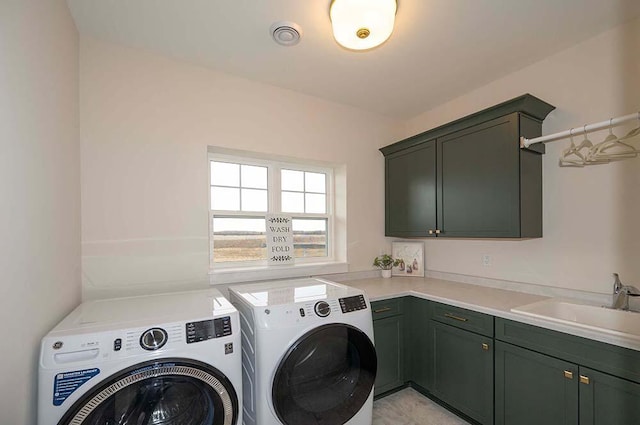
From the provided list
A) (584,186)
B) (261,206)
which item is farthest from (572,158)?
(261,206)

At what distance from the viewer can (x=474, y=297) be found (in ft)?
7.07

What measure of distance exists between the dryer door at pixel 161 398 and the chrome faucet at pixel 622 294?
2177 millimetres

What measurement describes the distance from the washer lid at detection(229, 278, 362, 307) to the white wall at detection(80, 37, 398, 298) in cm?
48

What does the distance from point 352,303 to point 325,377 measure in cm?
44

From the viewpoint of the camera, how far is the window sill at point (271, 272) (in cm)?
226

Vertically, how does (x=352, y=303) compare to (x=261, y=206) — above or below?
below

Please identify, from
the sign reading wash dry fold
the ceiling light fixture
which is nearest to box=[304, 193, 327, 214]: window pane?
the sign reading wash dry fold

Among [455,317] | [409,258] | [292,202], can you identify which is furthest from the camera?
[409,258]

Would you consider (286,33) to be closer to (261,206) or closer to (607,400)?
(261,206)

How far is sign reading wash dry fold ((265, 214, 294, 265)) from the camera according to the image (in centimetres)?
254

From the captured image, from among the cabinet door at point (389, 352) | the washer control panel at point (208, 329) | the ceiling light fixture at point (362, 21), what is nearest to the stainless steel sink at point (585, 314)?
the cabinet door at point (389, 352)

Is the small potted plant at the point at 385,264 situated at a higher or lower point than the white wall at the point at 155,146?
lower

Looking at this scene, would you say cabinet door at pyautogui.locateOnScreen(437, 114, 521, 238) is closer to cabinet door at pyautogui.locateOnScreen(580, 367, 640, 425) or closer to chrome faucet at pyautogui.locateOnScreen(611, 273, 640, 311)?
chrome faucet at pyautogui.locateOnScreen(611, 273, 640, 311)

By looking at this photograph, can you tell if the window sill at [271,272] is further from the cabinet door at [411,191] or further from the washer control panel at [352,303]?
the washer control panel at [352,303]
